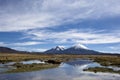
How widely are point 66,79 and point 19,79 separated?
8.64m

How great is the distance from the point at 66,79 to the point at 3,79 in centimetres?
1146

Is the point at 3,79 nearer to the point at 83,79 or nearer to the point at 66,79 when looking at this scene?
the point at 66,79

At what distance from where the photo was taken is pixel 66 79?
43.5 metres

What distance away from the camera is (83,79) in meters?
43.5

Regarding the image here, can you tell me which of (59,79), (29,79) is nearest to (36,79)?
(29,79)

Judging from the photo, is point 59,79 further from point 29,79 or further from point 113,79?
point 113,79

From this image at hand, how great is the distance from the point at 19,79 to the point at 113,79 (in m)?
17.4

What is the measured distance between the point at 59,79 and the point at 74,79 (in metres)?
2.79

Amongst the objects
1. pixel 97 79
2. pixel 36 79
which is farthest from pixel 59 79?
pixel 97 79

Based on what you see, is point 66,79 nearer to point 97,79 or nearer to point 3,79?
point 97,79

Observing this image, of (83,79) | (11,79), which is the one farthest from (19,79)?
(83,79)

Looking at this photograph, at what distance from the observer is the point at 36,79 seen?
141 feet

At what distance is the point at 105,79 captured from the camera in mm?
43562

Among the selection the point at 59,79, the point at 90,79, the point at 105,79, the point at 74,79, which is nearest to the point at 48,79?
the point at 59,79
